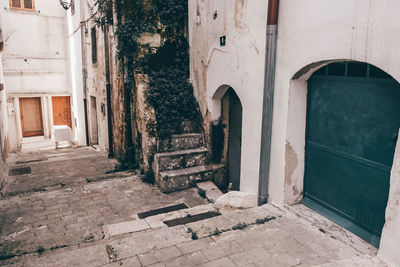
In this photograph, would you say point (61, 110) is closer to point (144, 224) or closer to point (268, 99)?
point (144, 224)

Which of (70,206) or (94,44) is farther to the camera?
(94,44)

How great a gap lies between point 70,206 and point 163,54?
4.12 meters

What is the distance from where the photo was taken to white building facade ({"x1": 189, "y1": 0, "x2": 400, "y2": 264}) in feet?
9.97

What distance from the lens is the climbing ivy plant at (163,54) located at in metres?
7.20

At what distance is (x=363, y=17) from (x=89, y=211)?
511 centimetres

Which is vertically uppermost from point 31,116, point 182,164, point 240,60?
point 240,60

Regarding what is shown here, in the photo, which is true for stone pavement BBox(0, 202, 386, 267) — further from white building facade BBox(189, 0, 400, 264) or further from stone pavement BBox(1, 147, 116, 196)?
stone pavement BBox(1, 147, 116, 196)

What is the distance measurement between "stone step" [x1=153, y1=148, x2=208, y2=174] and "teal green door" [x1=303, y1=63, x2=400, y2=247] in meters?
2.80

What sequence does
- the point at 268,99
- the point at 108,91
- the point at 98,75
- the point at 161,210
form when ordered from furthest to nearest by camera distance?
1. the point at 98,75
2. the point at 108,91
3. the point at 161,210
4. the point at 268,99

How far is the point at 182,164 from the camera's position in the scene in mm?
6738

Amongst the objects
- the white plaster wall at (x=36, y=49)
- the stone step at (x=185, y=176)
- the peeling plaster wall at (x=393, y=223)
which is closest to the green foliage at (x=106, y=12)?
the stone step at (x=185, y=176)

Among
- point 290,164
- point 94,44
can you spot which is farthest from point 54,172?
point 290,164

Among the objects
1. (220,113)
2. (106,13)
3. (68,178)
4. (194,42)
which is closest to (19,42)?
(106,13)

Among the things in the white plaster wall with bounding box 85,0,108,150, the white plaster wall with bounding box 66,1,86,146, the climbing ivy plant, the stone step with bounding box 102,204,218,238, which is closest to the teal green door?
the stone step with bounding box 102,204,218,238
